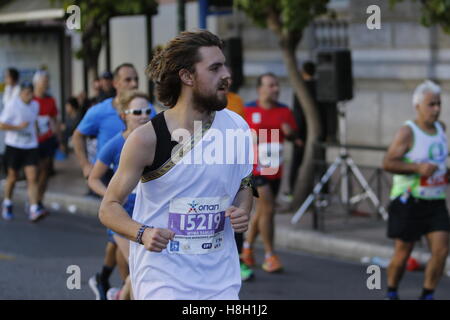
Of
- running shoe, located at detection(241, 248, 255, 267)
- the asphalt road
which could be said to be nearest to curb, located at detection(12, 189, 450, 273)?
the asphalt road

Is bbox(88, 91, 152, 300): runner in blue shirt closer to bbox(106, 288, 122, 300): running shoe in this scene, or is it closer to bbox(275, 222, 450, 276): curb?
bbox(106, 288, 122, 300): running shoe

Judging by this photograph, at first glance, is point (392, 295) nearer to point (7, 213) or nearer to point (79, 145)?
point (79, 145)

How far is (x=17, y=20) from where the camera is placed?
17438 millimetres

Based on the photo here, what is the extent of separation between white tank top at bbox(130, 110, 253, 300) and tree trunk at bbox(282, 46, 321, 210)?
27.3ft

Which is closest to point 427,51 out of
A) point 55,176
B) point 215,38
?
point 55,176

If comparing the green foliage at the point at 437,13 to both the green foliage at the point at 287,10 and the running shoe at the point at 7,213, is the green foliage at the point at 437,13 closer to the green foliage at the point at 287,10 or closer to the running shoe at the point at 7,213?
the green foliage at the point at 287,10

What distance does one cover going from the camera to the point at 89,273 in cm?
964

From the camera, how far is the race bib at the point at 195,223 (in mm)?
4547

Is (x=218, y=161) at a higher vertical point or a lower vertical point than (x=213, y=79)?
lower

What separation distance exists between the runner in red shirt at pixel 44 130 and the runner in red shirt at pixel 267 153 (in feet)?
12.0

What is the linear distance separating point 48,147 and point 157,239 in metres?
9.62

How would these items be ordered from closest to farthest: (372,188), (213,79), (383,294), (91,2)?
1. (213,79)
2. (383,294)
3. (372,188)
4. (91,2)

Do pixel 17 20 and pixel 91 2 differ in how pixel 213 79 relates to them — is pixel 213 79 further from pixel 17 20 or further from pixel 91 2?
pixel 17 20
